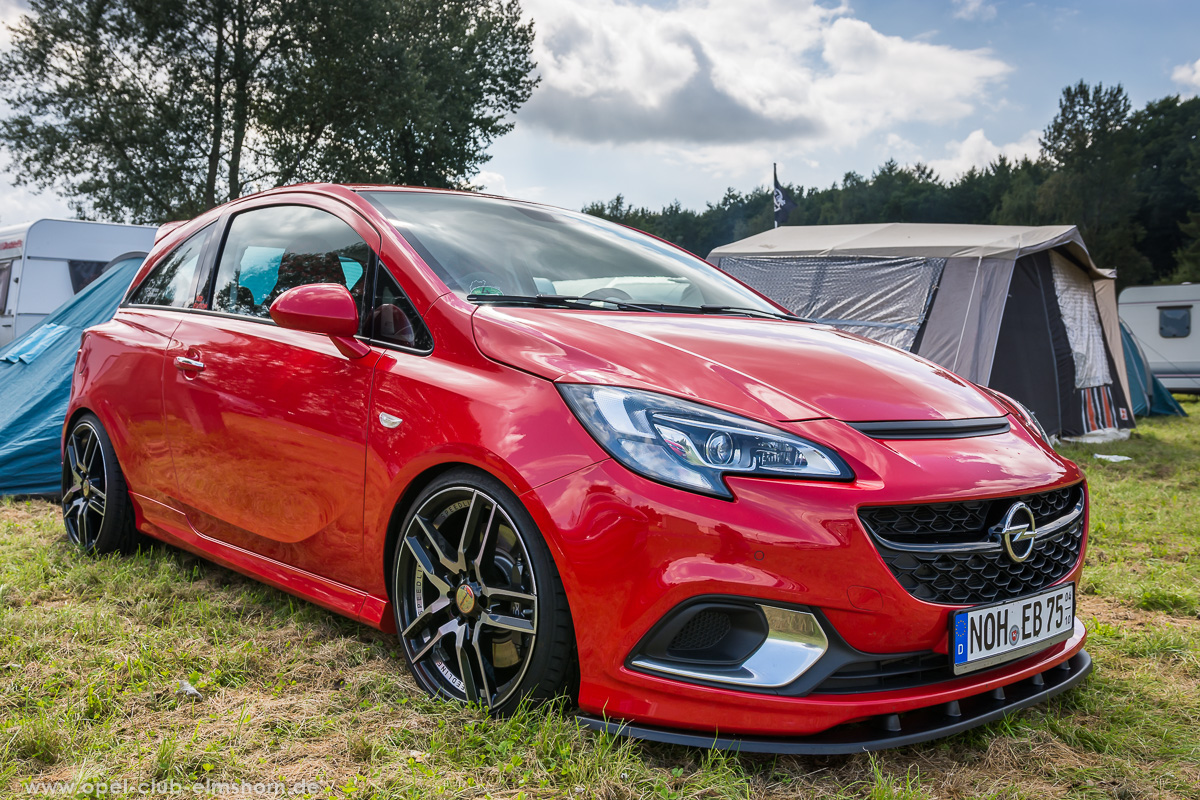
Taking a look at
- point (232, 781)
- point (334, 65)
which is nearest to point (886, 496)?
point (232, 781)

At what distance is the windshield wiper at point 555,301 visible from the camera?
243 centimetres

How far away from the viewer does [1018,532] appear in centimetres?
199

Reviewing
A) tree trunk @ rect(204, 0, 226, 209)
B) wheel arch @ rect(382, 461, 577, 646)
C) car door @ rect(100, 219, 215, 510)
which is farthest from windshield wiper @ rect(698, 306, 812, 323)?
tree trunk @ rect(204, 0, 226, 209)

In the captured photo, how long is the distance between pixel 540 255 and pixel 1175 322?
18785 millimetres

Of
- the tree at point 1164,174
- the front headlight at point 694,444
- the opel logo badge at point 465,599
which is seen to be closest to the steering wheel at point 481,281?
the front headlight at point 694,444

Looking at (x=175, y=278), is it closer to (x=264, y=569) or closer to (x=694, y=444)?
(x=264, y=569)

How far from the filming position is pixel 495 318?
226cm

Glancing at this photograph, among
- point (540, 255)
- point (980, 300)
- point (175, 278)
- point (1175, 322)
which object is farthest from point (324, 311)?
point (1175, 322)

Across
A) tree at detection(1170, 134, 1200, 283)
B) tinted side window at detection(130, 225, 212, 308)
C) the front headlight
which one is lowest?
the front headlight

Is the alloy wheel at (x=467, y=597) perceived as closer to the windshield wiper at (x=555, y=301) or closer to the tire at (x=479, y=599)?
the tire at (x=479, y=599)

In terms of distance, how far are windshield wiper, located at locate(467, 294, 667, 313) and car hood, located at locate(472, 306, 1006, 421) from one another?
0.07 meters

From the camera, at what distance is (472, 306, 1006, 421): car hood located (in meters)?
2.00

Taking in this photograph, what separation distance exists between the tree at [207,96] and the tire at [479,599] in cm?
2016

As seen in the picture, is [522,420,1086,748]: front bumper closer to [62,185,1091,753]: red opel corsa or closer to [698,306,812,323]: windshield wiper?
[62,185,1091,753]: red opel corsa
